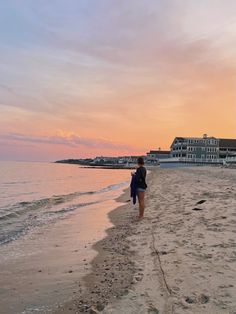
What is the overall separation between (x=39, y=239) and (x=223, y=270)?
689cm

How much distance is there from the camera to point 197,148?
12062 cm

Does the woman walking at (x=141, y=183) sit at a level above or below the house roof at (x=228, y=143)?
below

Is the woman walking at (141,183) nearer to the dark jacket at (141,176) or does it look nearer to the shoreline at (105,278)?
the dark jacket at (141,176)

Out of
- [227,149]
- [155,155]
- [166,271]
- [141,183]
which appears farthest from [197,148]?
[166,271]

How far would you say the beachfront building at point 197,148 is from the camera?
119750 mm

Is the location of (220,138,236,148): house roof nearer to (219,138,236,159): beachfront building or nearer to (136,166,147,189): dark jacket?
(219,138,236,159): beachfront building

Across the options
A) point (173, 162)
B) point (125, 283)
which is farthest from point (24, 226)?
point (173, 162)

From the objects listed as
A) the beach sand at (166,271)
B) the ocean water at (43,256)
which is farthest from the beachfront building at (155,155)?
the beach sand at (166,271)

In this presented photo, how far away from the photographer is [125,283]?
642 centimetres

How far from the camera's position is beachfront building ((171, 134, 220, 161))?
120m

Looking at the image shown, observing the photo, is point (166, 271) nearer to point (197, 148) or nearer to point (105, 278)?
point (105, 278)

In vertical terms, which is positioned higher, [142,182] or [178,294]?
[142,182]

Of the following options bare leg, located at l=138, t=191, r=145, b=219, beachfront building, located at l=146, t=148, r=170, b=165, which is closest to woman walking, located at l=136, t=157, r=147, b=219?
bare leg, located at l=138, t=191, r=145, b=219

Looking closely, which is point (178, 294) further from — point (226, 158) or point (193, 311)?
point (226, 158)
